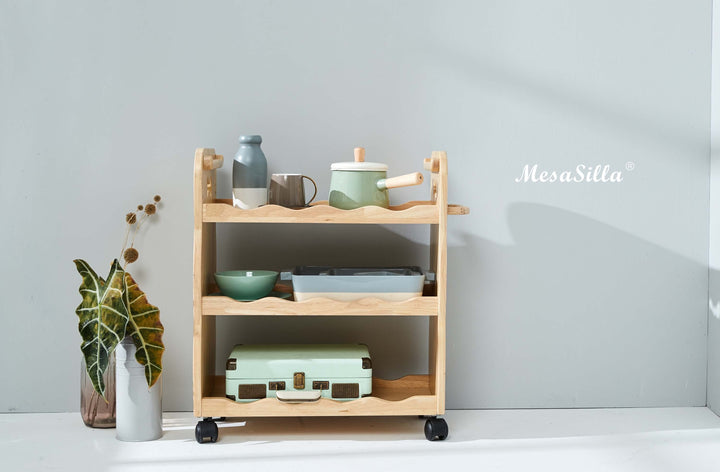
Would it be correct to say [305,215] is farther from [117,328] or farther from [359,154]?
[117,328]

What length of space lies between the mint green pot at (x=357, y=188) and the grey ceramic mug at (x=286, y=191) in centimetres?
12

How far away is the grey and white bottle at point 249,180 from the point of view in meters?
2.29

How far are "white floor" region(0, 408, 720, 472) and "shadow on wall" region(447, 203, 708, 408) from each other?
0.09 m

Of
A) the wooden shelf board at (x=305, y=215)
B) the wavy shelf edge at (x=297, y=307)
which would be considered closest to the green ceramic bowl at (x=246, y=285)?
the wavy shelf edge at (x=297, y=307)

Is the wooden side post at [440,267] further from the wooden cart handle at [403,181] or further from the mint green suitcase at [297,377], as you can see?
the mint green suitcase at [297,377]

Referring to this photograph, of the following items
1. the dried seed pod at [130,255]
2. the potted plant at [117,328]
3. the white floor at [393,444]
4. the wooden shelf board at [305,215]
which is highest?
the wooden shelf board at [305,215]

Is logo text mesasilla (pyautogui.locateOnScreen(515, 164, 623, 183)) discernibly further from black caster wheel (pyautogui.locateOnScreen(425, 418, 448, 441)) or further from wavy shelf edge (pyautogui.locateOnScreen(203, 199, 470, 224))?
black caster wheel (pyautogui.locateOnScreen(425, 418, 448, 441))

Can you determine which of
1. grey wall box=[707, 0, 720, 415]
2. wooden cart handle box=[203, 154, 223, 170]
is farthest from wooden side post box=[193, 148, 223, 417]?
grey wall box=[707, 0, 720, 415]

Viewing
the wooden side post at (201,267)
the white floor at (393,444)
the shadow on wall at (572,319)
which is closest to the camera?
the white floor at (393,444)

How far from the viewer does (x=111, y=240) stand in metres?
2.57

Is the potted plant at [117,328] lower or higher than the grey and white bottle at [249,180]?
lower

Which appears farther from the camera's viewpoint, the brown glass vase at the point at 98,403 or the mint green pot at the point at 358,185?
the brown glass vase at the point at 98,403

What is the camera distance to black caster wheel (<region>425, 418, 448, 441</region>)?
230cm

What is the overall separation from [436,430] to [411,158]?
860 mm
